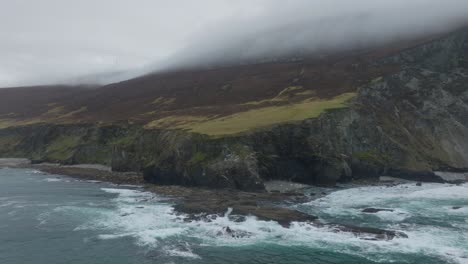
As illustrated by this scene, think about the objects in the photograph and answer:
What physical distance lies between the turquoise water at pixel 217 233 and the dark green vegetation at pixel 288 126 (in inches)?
473

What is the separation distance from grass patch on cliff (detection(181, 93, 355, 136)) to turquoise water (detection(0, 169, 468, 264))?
20.8 m

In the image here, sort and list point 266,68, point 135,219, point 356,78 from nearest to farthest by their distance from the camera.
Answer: point 135,219
point 356,78
point 266,68

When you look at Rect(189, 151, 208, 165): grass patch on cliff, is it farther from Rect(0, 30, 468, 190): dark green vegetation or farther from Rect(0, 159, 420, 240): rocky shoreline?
Rect(0, 159, 420, 240): rocky shoreline

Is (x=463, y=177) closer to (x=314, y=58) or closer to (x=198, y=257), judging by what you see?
(x=198, y=257)

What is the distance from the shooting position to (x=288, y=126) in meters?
82.5

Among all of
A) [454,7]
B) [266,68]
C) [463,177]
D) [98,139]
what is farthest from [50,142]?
[454,7]

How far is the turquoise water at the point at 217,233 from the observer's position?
4050 centimetres

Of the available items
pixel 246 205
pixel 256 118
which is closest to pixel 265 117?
pixel 256 118

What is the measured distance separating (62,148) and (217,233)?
93.3 metres

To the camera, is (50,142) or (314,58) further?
(314,58)

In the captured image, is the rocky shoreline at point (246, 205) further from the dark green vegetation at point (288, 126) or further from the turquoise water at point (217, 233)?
the dark green vegetation at point (288, 126)

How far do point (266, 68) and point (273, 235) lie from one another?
118m

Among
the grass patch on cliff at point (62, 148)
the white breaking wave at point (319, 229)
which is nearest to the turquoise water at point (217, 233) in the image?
the white breaking wave at point (319, 229)

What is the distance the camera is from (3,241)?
46.9 metres
